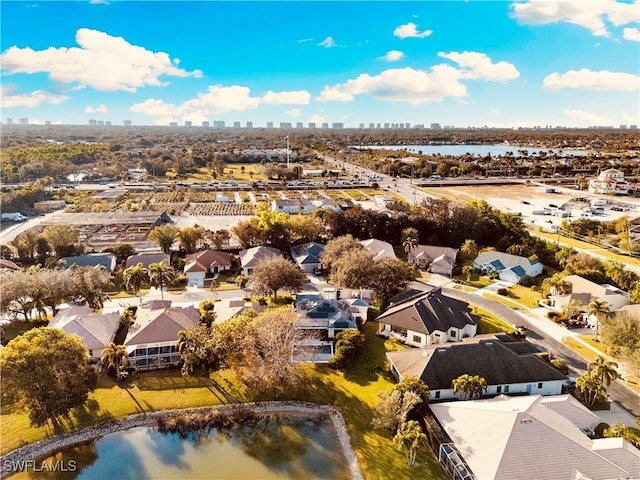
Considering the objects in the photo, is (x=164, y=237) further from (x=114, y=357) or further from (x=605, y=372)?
(x=605, y=372)

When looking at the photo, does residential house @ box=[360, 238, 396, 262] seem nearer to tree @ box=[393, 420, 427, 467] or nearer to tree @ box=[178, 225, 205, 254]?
tree @ box=[178, 225, 205, 254]

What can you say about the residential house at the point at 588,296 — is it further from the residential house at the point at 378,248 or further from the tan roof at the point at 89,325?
the tan roof at the point at 89,325

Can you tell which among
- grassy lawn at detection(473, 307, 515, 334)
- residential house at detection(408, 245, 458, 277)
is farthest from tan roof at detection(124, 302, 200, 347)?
residential house at detection(408, 245, 458, 277)

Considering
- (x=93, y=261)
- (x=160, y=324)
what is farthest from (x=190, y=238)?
(x=160, y=324)

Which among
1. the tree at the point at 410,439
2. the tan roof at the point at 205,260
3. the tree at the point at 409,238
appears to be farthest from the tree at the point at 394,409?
the tree at the point at 409,238

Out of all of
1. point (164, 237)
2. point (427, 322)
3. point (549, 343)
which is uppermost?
point (164, 237)

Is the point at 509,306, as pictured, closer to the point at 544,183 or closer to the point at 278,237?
the point at 278,237
